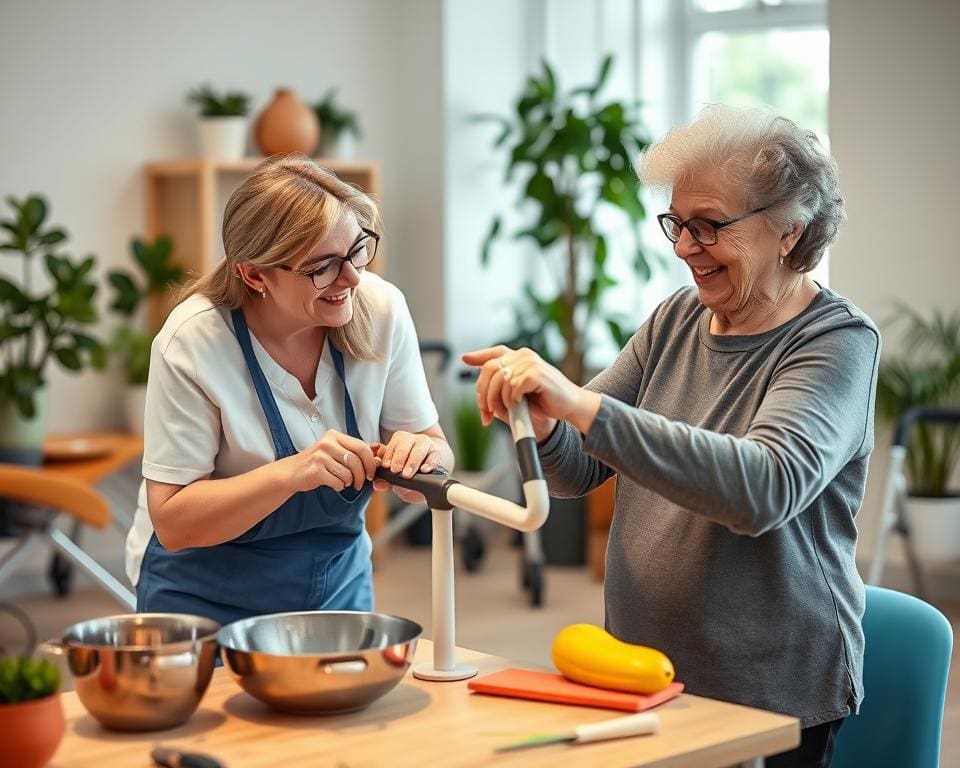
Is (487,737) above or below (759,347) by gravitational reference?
below

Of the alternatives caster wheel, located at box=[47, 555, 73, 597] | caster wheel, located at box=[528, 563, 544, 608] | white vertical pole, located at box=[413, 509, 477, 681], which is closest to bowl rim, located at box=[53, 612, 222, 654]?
white vertical pole, located at box=[413, 509, 477, 681]

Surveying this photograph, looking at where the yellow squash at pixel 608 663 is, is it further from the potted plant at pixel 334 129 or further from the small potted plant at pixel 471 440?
the potted plant at pixel 334 129

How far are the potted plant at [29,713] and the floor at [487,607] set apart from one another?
2767 millimetres

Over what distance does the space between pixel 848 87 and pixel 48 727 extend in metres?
4.34

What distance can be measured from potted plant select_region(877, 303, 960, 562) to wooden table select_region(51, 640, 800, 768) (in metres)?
3.44

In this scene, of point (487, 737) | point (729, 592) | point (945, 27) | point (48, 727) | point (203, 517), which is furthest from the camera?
point (945, 27)

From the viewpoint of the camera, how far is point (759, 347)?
1.92 m

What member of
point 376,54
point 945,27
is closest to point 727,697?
Answer: point 945,27

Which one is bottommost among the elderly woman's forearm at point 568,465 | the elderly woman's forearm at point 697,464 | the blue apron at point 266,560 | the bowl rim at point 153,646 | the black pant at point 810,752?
the black pant at point 810,752

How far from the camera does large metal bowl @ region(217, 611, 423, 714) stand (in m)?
1.58

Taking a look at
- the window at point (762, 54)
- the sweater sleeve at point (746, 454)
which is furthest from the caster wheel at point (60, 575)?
the sweater sleeve at point (746, 454)

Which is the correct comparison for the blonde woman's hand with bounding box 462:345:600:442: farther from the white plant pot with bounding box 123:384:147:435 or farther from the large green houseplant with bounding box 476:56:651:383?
the large green houseplant with bounding box 476:56:651:383

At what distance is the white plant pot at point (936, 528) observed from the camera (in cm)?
482

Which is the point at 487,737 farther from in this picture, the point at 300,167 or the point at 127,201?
the point at 127,201
